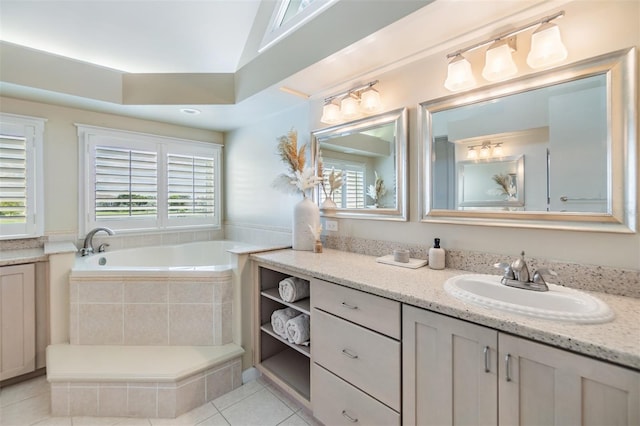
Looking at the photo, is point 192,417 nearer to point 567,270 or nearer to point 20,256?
point 20,256

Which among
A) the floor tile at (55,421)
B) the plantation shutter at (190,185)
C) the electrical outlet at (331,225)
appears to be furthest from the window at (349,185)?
the floor tile at (55,421)

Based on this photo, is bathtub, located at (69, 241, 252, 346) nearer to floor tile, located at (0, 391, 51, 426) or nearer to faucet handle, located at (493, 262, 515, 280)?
floor tile, located at (0, 391, 51, 426)

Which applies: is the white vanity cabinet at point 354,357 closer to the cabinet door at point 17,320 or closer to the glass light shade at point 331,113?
the glass light shade at point 331,113

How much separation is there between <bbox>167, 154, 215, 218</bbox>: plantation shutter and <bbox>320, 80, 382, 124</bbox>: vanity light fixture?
6.41ft

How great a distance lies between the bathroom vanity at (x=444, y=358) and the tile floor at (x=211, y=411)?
0.15m

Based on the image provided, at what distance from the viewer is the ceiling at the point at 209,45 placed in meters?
1.51

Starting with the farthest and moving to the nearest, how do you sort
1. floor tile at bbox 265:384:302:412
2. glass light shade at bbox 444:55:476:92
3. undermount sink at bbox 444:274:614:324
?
floor tile at bbox 265:384:302:412 < glass light shade at bbox 444:55:476:92 < undermount sink at bbox 444:274:614:324

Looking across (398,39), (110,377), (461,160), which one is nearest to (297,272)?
(461,160)

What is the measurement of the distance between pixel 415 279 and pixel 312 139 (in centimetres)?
151

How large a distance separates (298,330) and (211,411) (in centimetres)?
75

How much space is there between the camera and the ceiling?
59.4 inches

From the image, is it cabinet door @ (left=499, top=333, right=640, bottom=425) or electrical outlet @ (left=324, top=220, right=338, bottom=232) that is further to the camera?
electrical outlet @ (left=324, top=220, right=338, bottom=232)

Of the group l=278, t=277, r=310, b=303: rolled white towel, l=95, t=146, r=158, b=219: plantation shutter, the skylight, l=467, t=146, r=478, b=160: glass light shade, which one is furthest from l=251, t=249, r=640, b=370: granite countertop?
l=95, t=146, r=158, b=219: plantation shutter

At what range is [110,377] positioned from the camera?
5.47 feet
